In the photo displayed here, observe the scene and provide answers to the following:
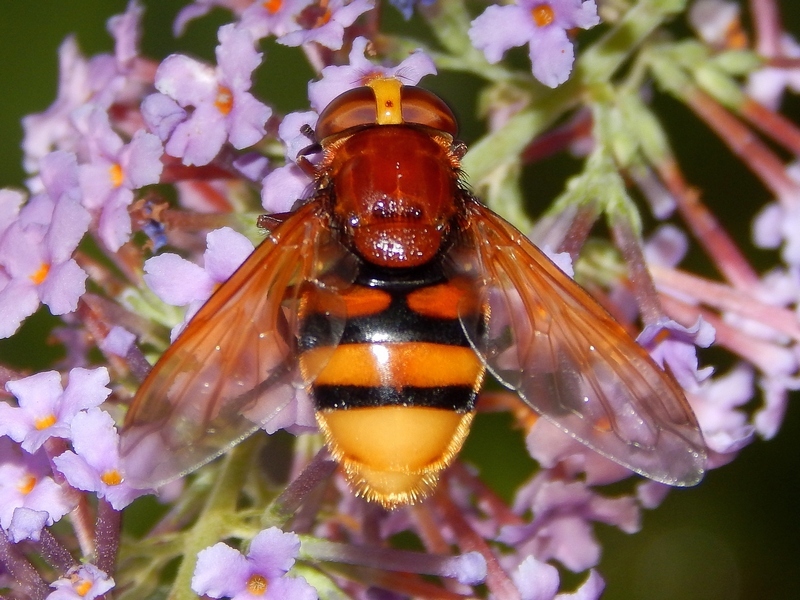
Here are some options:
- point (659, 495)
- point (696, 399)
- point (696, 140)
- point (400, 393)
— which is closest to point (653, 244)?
point (696, 399)

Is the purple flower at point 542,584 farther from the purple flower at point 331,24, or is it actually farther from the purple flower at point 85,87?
the purple flower at point 85,87

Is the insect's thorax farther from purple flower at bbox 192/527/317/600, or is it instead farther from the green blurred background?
the green blurred background

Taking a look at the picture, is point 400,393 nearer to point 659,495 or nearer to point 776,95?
point 659,495

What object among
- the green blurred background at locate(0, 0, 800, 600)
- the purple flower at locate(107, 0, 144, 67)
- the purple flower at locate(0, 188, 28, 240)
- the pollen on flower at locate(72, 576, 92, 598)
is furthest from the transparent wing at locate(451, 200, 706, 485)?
the green blurred background at locate(0, 0, 800, 600)

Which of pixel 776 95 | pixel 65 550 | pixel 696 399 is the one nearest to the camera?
pixel 65 550

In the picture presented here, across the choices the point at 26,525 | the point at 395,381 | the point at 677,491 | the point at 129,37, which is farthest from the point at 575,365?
the point at 677,491

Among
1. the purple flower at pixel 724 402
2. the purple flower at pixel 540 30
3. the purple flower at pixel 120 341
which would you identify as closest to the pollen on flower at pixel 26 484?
the purple flower at pixel 120 341

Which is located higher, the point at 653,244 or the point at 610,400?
the point at 610,400

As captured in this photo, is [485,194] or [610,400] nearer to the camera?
[610,400]
